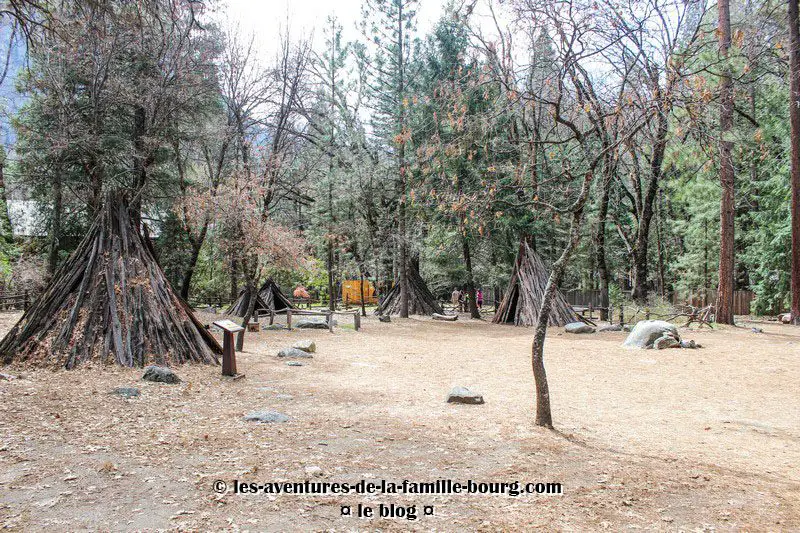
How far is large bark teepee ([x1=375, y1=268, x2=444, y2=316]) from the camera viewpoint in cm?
2123

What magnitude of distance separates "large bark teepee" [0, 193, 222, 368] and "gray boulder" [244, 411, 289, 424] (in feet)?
10.1

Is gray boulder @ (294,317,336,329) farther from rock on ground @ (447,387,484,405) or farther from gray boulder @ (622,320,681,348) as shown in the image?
rock on ground @ (447,387,484,405)

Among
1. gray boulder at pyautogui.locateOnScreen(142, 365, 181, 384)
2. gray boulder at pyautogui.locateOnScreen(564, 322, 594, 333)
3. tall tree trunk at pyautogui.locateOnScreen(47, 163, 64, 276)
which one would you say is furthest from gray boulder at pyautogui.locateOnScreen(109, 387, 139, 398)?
gray boulder at pyautogui.locateOnScreen(564, 322, 594, 333)

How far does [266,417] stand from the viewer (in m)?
4.95

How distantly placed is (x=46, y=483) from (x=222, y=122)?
1636 centimetres

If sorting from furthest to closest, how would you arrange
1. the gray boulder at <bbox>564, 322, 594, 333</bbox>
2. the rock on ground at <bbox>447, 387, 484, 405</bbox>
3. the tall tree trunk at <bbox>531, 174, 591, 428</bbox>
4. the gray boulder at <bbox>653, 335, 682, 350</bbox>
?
1. the gray boulder at <bbox>564, 322, 594, 333</bbox>
2. the gray boulder at <bbox>653, 335, 682, 350</bbox>
3. the rock on ground at <bbox>447, 387, 484, 405</bbox>
4. the tall tree trunk at <bbox>531, 174, 591, 428</bbox>

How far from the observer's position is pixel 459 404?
5.91 meters

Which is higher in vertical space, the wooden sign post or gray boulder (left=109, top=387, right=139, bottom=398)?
the wooden sign post

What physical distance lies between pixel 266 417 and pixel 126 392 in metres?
1.88

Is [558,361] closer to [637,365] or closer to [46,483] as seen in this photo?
[637,365]

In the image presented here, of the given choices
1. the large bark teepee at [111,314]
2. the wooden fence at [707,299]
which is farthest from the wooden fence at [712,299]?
the large bark teepee at [111,314]

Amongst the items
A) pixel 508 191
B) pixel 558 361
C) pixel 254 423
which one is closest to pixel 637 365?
pixel 558 361

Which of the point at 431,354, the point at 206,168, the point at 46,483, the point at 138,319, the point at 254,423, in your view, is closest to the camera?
the point at 46,483

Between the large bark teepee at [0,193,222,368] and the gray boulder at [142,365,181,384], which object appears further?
the large bark teepee at [0,193,222,368]
